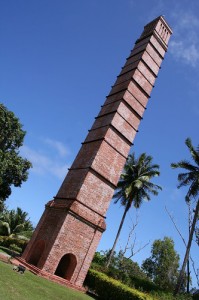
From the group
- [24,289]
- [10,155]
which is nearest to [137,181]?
[10,155]

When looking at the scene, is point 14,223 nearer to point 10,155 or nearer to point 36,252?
point 10,155

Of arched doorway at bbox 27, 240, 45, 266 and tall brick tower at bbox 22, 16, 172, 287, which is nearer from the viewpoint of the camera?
tall brick tower at bbox 22, 16, 172, 287

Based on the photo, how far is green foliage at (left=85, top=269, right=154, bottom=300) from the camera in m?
13.7

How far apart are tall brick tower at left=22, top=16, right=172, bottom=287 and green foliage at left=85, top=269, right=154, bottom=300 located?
55.0 inches

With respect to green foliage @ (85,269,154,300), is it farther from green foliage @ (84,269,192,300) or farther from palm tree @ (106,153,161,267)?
palm tree @ (106,153,161,267)

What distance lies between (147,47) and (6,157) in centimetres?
1436

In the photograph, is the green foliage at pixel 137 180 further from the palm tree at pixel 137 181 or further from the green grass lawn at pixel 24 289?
the green grass lawn at pixel 24 289

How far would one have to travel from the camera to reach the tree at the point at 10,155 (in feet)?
78.5

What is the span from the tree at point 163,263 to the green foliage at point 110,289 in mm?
28173

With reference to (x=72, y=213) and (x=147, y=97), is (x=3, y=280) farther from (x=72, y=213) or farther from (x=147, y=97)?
(x=147, y=97)

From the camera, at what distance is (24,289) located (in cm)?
941

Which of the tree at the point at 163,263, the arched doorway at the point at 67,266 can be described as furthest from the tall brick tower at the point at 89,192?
the tree at the point at 163,263

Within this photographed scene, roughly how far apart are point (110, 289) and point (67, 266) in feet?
8.25

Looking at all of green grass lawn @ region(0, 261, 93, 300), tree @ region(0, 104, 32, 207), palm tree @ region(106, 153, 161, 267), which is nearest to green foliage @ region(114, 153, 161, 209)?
palm tree @ region(106, 153, 161, 267)
